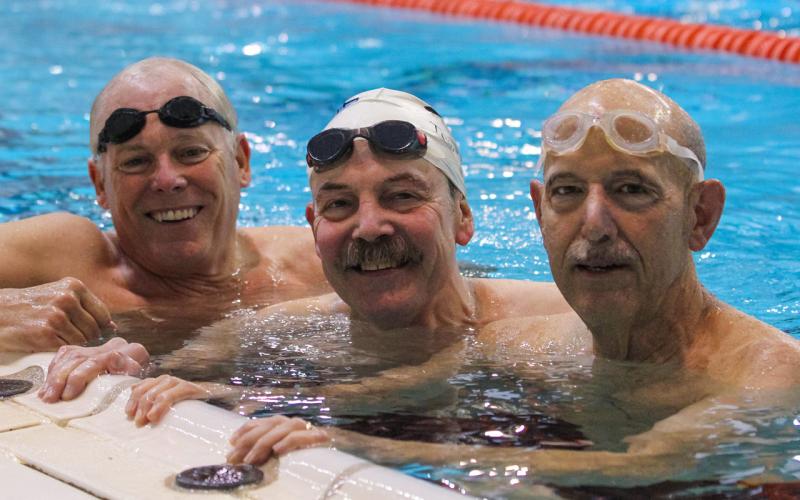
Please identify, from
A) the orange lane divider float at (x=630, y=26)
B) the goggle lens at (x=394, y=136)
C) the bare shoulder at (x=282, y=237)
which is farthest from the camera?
the orange lane divider float at (x=630, y=26)

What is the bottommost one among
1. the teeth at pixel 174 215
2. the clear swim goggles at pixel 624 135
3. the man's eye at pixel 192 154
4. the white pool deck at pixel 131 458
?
the white pool deck at pixel 131 458

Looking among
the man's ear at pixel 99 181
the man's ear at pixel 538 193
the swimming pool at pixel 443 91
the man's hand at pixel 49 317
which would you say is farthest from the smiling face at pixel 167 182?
the man's ear at pixel 538 193

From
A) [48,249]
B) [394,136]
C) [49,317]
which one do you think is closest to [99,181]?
[48,249]

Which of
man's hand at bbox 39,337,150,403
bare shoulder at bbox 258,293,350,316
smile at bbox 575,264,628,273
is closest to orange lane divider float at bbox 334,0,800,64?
bare shoulder at bbox 258,293,350,316

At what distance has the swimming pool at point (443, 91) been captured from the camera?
240 inches

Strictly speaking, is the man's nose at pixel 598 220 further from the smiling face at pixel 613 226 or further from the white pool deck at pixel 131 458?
the white pool deck at pixel 131 458

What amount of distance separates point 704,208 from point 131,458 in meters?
1.54

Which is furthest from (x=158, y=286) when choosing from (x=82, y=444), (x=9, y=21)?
(x=9, y=21)

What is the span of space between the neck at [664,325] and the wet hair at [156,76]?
2.15 meters

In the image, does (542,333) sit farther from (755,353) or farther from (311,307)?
(311,307)

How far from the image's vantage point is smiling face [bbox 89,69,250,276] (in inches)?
178

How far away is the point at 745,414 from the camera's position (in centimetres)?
287

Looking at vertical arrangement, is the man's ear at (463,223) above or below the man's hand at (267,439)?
above

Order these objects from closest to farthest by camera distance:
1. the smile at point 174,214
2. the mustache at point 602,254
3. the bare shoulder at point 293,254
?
the mustache at point 602,254 < the smile at point 174,214 < the bare shoulder at point 293,254
